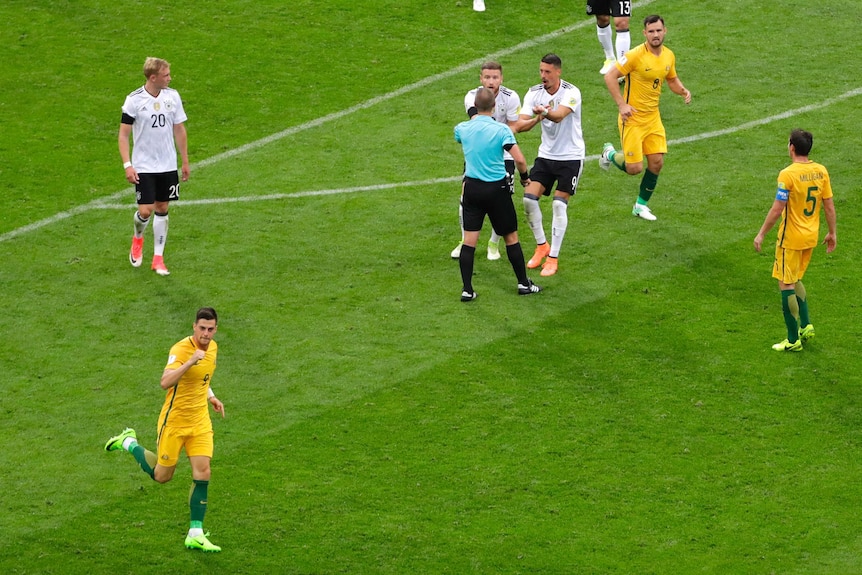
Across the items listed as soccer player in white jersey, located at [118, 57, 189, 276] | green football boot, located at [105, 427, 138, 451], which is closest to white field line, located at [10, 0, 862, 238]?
soccer player in white jersey, located at [118, 57, 189, 276]

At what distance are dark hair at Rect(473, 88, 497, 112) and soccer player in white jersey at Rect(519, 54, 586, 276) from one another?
2.84 feet

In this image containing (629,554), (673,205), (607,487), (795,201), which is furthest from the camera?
(673,205)

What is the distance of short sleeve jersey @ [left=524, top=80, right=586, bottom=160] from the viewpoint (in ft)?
48.6

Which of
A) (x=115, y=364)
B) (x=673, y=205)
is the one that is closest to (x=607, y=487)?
(x=115, y=364)

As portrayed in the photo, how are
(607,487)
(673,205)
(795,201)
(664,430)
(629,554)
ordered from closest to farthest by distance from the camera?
(629,554)
(607,487)
(664,430)
(795,201)
(673,205)

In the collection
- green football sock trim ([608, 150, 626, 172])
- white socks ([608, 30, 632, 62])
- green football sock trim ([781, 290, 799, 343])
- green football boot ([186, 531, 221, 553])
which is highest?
white socks ([608, 30, 632, 62])

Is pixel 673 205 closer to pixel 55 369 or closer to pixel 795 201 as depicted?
pixel 795 201

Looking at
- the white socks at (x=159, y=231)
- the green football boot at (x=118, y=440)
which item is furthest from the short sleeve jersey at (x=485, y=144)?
the green football boot at (x=118, y=440)

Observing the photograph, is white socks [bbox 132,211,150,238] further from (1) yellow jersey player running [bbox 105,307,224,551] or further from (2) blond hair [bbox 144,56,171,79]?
(1) yellow jersey player running [bbox 105,307,224,551]

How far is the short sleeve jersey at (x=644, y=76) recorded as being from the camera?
51.2ft

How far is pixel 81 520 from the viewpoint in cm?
1090

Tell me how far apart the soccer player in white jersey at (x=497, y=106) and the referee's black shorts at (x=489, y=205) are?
7.2 inches

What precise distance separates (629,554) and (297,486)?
2914 mm

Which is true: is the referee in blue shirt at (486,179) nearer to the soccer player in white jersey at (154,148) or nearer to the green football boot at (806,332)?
the green football boot at (806,332)
